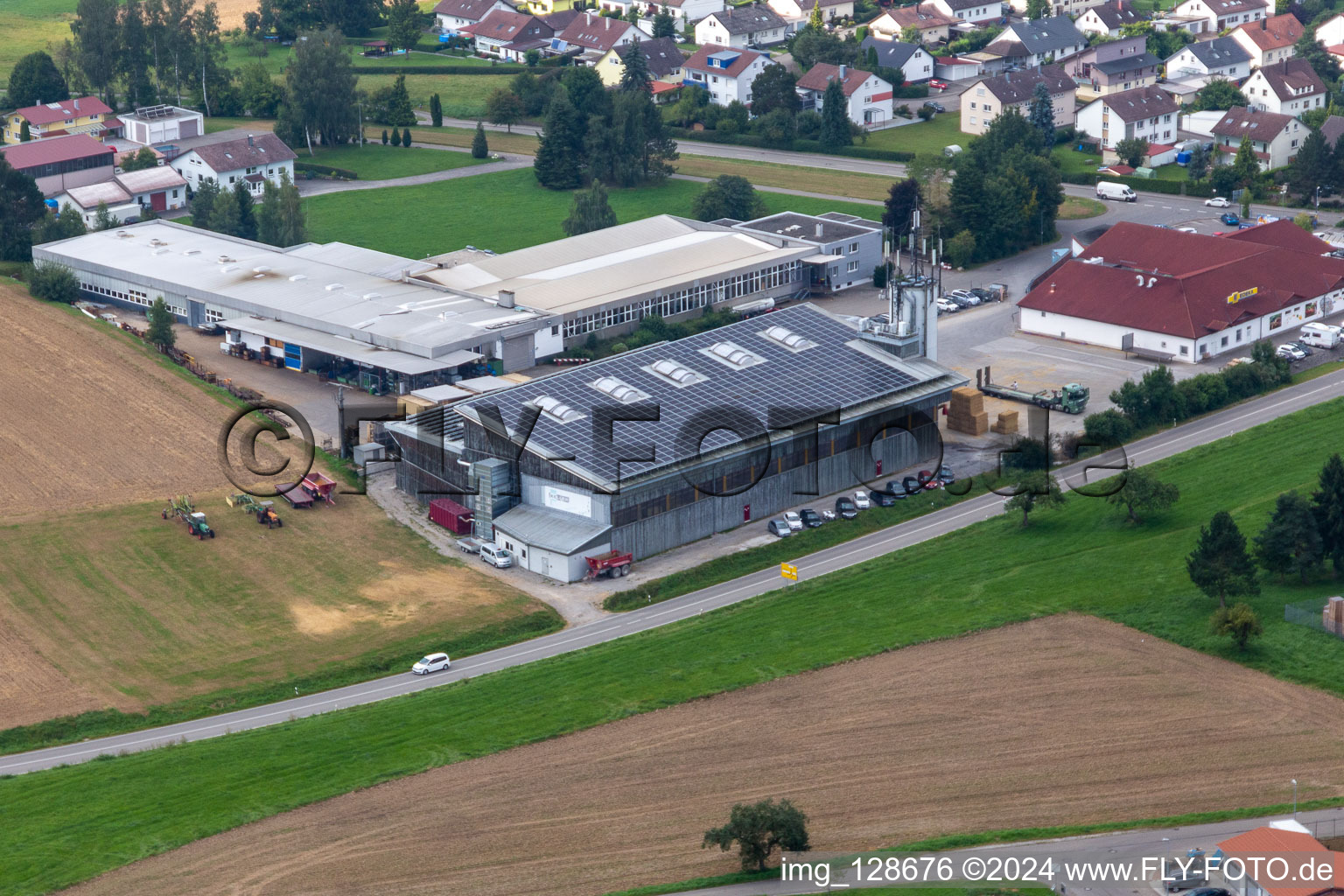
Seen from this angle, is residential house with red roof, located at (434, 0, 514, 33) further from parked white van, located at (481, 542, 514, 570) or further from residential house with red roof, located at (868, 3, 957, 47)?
parked white van, located at (481, 542, 514, 570)

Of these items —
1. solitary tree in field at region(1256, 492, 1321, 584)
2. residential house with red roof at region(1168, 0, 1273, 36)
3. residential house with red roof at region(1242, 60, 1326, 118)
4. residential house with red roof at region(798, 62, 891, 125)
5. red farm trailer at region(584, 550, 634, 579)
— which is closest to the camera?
solitary tree in field at region(1256, 492, 1321, 584)

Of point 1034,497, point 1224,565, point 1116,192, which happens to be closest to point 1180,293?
point 1034,497

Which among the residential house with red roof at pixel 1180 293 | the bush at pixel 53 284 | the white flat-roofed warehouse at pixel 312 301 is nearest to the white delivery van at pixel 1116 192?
the residential house with red roof at pixel 1180 293

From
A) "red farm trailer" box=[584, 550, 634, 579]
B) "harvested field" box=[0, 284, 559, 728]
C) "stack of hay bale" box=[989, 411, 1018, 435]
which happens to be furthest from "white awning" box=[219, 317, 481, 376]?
"stack of hay bale" box=[989, 411, 1018, 435]

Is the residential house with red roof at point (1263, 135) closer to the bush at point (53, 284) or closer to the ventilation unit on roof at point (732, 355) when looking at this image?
the ventilation unit on roof at point (732, 355)

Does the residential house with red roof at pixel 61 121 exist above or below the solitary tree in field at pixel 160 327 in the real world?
above

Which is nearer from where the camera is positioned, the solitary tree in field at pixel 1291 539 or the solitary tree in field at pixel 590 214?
the solitary tree in field at pixel 1291 539

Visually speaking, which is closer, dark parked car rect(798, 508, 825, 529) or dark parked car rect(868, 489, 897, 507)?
dark parked car rect(798, 508, 825, 529)
